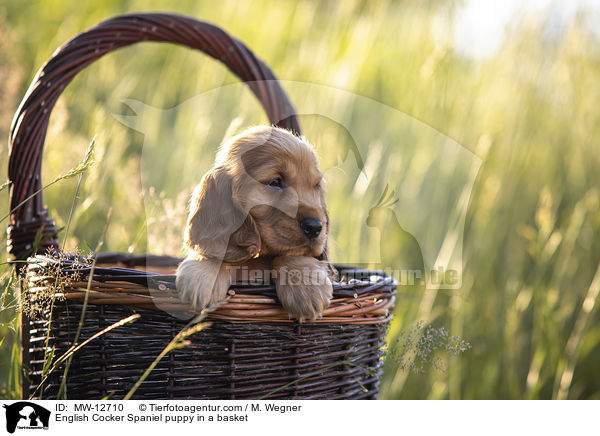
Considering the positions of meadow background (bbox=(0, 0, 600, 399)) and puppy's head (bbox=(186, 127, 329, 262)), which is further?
meadow background (bbox=(0, 0, 600, 399))

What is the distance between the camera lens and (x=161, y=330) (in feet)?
4.86

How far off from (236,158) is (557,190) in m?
2.62

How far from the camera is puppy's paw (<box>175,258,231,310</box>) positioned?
4.59 ft

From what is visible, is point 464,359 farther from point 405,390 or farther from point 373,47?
point 373,47

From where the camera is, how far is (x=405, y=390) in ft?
9.55

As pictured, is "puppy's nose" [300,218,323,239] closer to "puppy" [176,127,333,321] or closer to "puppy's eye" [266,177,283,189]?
"puppy" [176,127,333,321]

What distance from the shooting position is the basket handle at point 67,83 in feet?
5.84

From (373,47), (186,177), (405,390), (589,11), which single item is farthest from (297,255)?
(589,11)

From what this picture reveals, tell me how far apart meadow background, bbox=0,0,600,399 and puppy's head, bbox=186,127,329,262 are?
2.34 ft
